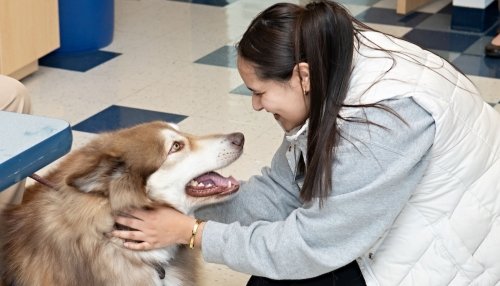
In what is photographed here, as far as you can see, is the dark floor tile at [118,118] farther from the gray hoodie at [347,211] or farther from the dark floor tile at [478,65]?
the gray hoodie at [347,211]

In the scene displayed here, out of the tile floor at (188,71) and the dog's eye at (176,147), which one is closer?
the dog's eye at (176,147)

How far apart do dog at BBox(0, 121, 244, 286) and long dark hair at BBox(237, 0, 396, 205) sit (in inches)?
11.8

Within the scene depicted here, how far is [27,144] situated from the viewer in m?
1.65

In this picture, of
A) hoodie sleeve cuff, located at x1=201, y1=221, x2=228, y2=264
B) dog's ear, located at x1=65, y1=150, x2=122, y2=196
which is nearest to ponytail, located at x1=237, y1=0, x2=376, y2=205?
hoodie sleeve cuff, located at x1=201, y1=221, x2=228, y2=264

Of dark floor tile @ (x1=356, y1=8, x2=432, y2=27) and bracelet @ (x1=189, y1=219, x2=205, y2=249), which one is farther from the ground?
bracelet @ (x1=189, y1=219, x2=205, y2=249)

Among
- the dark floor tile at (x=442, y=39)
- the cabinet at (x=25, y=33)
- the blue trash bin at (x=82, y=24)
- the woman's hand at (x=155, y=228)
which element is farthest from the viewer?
the dark floor tile at (x=442, y=39)

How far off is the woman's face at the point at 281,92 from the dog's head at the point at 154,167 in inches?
9.3

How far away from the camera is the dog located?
179cm

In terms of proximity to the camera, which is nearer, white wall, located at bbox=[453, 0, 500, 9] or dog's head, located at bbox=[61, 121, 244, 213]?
dog's head, located at bbox=[61, 121, 244, 213]

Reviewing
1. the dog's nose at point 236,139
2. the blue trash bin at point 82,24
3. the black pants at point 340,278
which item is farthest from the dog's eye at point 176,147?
the blue trash bin at point 82,24

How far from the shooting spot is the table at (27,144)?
5.27 ft

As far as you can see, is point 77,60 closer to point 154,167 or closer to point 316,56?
point 154,167

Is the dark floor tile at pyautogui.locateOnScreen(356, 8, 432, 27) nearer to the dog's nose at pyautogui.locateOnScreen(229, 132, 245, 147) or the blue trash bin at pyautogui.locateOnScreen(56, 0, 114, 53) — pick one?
the blue trash bin at pyautogui.locateOnScreen(56, 0, 114, 53)

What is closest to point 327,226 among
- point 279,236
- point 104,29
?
point 279,236
